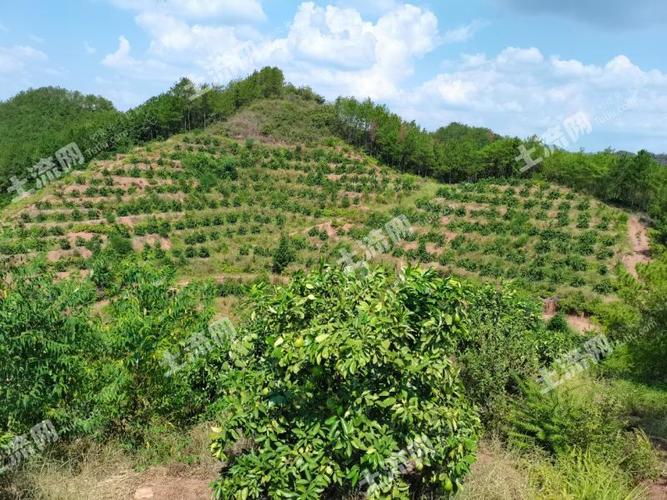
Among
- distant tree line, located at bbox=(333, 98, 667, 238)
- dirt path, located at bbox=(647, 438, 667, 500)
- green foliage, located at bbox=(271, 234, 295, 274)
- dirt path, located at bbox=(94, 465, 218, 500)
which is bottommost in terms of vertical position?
green foliage, located at bbox=(271, 234, 295, 274)

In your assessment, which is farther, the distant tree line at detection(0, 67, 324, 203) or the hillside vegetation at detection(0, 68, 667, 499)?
the distant tree line at detection(0, 67, 324, 203)

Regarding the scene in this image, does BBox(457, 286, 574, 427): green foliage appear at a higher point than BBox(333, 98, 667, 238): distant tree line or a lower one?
lower

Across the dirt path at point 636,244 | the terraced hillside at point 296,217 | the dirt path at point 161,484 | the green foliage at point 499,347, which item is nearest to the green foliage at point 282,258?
the terraced hillside at point 296,217

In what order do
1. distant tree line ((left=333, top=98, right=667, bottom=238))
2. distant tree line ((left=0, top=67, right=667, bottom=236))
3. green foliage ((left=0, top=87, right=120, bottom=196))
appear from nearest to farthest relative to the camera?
distant tree line ((left=333, top=98, right=667, bottom=238)), distant tree line ((left=0, top=67, right=667, bottom=236)), green foliage ((left=0, top=87, right=120, bottom=196))

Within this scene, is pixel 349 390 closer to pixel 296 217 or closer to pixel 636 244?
pixel 636 244

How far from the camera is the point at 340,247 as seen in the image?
32812 mm

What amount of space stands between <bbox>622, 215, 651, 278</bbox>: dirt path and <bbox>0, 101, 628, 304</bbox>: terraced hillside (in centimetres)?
Result: 59

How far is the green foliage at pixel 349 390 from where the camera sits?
3822 millimetres

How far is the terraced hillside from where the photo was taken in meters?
30.3

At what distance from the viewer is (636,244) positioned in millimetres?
31469

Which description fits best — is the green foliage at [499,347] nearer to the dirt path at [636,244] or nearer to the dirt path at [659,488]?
the dirt path at [659,488]

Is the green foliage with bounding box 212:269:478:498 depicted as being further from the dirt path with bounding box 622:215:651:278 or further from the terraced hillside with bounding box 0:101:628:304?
the dirt path with bounding box 622:215:651:278

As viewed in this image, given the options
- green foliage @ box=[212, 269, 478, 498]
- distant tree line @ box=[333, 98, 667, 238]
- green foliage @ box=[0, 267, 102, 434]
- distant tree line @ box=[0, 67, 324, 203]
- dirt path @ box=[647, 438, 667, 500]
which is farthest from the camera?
distant tree line @ box=[0, 67, 324, 203]

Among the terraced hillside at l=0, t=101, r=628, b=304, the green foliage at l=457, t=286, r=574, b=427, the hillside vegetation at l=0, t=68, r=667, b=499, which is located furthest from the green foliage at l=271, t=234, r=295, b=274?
the green foliage at l=457, t=286, r=574, b=427
